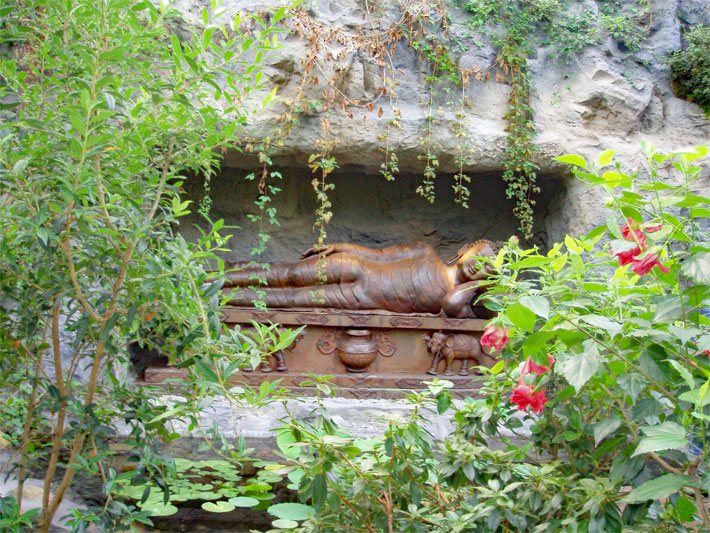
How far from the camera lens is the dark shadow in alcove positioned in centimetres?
429

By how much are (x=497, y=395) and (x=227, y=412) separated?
1.92m

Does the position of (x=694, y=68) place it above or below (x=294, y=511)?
above

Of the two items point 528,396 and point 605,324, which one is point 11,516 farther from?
point 605,324

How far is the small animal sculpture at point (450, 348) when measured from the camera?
12.2 ft

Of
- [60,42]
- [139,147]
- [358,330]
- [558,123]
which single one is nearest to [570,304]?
[139,147]

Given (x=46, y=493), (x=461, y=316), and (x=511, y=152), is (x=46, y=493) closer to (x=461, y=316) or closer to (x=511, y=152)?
(x=461, y=316)

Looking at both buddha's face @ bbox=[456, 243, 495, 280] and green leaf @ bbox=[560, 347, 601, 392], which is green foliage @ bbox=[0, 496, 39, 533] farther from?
buddha's face @ bbox=[456, 243, 495, 280]

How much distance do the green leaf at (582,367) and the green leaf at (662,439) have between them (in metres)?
0.11

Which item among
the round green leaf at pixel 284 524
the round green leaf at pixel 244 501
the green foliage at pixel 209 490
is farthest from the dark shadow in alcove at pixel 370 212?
the round green leaf at pixel 284 524

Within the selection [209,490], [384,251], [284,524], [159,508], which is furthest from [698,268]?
[384,251]

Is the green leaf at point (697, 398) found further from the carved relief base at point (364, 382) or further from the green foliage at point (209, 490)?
the carved relief base at point (364, 382)

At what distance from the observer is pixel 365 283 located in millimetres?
3818

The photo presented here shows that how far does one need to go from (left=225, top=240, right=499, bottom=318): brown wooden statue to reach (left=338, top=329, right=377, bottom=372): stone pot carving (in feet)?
0.59

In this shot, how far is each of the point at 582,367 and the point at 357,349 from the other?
260 centimetres
